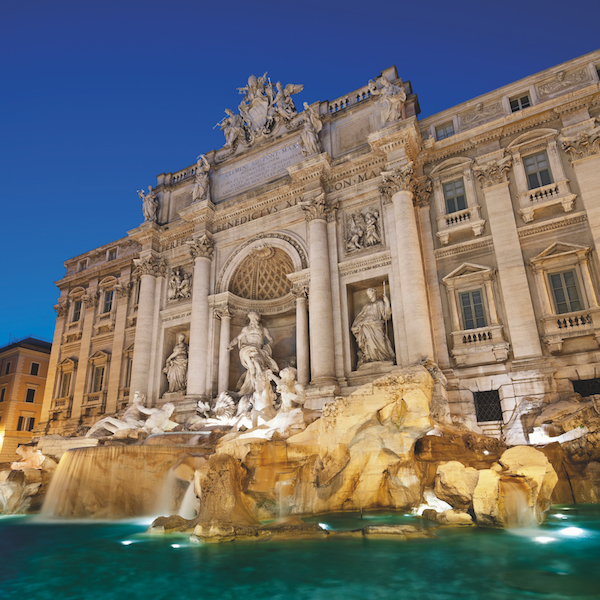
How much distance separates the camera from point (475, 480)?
895 centimetres

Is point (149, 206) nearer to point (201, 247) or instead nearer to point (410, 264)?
point (201, 247)

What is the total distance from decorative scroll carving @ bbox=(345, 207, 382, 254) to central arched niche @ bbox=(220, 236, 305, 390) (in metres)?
3.17

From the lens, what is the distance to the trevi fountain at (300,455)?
599cm

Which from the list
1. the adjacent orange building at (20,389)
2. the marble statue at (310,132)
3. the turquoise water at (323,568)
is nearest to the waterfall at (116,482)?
the turquoise water at (323,568)

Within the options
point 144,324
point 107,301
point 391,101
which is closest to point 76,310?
point 107,301

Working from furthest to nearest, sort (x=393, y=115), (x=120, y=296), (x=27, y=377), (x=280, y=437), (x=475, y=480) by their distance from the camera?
(x=27, y=377), (x=120, y=296), (x=393, y=115), (x=280, y=437), (x=475, y=480)

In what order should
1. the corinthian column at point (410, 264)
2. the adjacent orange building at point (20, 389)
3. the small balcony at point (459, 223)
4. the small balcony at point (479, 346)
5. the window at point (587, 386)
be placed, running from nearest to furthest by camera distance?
1. the window at point (587, 386)
2. the small balcony at point (479, 346)
3. the corinthian column at point (410, 264)
4. the small balcony at point (459, 223)
5. the adjacent orange building at point (20, 389)

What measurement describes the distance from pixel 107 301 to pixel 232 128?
12.8 m

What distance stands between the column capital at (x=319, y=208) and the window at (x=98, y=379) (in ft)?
50.0

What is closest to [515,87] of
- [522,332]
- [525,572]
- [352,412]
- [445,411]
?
[522,332]

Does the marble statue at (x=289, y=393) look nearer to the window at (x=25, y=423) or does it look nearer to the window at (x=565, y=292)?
the window at (x=565, y=292)

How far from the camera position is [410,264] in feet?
55.7

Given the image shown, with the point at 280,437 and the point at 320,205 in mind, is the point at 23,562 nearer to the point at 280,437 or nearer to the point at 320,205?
the point at 280,437

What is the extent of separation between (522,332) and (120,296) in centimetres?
2126
